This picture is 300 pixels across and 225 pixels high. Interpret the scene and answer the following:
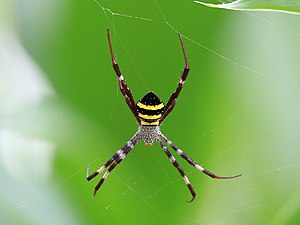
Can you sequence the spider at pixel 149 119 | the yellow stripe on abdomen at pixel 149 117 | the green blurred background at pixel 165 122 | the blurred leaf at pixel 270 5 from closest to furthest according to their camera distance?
the blurred leaf at pixel 270 5, the green blurred background at pixel 165 122, the spider at pixel 149 119, the yellow stripe on abdomen at pixel 149 117

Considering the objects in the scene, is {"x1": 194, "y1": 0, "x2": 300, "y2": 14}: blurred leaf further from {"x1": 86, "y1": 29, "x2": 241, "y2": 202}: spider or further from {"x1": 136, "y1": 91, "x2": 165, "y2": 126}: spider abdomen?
{"x1": 136, "y1": 91, "x2": 165, "y2": 126}: spider abdomen

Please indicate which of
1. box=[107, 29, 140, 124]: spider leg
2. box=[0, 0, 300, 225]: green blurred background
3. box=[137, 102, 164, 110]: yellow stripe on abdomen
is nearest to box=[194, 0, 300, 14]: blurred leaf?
box=[0, 0, 300, 225]: green blurred background

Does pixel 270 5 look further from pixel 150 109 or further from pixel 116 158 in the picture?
pixel 116 158

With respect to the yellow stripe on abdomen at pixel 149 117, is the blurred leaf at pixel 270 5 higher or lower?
higher

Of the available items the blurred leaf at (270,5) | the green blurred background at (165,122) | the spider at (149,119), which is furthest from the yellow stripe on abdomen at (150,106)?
the blurred leaf at (270,5)

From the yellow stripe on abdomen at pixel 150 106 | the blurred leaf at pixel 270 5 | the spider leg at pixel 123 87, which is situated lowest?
the yellow stripe on abdomen at pixel 150 106

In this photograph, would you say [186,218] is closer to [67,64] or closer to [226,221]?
[226,221]

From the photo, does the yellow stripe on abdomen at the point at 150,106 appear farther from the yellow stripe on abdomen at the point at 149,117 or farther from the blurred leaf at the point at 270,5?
the blurred leaf at the point at 270,5

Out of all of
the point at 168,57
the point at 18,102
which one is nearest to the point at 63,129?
the point at 18,102
